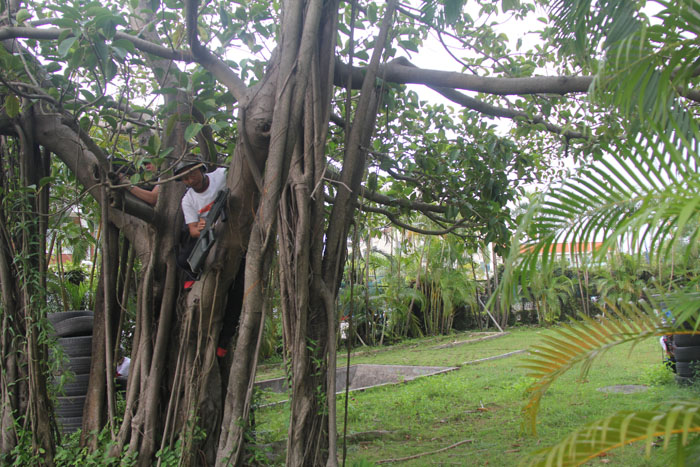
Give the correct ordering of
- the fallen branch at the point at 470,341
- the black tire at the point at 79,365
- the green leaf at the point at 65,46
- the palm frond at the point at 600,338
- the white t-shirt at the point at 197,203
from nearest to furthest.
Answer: the palm frond at the point at 600,338
the green leaf at the point at 65,46
the white t-shirt at the point at 197,203
the black tire at the point at 79,365
the fallen branch at the point at 470,341

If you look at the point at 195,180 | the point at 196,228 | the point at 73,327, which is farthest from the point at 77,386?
the point at 195,180

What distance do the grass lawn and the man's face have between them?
1.57 metres

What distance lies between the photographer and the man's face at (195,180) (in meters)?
3.69

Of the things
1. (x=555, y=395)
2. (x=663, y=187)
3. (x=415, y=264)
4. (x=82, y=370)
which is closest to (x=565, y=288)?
(x=415, y=264)

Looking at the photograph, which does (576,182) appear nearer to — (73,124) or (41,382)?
(73,124)

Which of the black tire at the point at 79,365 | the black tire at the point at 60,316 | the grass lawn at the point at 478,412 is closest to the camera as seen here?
the grass lawn at the point at 478,412

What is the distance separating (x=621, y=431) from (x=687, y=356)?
16.7ft

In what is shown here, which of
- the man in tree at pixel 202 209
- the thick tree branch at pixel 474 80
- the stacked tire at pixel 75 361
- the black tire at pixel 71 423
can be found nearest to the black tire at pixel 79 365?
the stacked tire at pixel 75 361

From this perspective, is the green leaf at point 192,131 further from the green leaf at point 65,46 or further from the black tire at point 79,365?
the black tire at point 79,365

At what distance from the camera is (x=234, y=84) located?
3729 mm

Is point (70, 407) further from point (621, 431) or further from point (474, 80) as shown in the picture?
point (621, 431)

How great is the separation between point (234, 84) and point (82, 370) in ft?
9.66

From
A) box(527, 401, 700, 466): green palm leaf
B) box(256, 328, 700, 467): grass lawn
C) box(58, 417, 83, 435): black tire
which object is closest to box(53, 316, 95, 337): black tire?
box(58, 417, 83, 435): black tire

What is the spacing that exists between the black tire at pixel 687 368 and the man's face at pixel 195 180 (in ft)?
16.6
